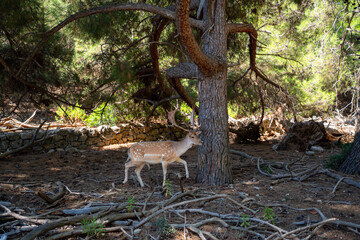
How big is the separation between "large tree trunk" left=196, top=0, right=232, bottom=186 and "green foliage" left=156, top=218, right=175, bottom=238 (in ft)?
6.62

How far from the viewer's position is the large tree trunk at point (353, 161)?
5.91 m

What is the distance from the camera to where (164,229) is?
3766mm

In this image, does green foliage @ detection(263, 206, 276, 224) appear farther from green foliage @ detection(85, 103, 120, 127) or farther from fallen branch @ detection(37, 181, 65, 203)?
green foliage @ detection(85, 103, 120, 127)

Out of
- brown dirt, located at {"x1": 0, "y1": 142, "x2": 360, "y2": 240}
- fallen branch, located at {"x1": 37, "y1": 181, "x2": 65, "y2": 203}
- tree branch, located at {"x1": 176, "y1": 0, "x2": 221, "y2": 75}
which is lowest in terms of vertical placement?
brown dirt, located at {"x1": 0, "y1": 142, "x2": 360, "y2": 240}

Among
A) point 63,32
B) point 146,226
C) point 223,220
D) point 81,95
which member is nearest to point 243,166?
point 223,220

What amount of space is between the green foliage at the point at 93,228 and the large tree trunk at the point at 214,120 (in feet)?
Result: 7.97

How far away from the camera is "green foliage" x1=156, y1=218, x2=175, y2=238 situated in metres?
3.75

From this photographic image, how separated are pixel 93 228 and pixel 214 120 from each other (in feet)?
9.37

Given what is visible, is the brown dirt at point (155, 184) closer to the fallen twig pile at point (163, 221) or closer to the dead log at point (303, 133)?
the fallen twig pile at point (163, 221)

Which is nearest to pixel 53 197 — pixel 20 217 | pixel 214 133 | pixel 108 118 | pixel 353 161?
pixel 20 217

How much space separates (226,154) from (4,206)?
3487 millimetres

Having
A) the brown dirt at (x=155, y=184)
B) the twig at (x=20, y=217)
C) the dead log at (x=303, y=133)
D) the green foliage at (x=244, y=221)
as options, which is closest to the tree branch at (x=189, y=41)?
the brown dirt at (x=155, y=184)

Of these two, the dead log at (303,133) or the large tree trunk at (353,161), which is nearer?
the large tree trunk at (353,161)

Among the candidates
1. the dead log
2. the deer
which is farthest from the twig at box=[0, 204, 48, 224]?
the dead log
